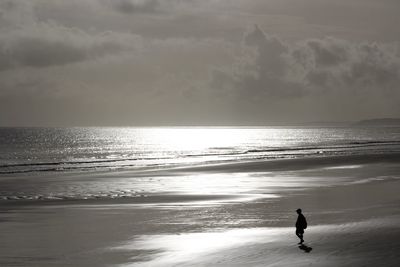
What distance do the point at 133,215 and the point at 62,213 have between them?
4299 mm

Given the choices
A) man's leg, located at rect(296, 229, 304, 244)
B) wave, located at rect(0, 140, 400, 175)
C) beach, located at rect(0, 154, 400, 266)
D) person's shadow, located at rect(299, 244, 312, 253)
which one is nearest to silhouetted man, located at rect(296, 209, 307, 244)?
man's leg, located at rect(296, 229, 304, 244)

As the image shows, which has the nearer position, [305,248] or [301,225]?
[305,248]

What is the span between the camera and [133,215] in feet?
96.0

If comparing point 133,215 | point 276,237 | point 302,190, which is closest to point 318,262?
point 276,237

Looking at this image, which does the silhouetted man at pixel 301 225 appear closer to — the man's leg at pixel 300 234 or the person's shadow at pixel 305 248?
the man's leg at pixel 300 234

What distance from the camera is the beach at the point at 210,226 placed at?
18.9m

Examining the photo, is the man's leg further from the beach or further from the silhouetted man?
the beach

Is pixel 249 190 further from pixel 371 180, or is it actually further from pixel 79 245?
pixel 79 245

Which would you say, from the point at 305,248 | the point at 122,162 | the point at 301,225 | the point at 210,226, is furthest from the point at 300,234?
the point at 122,162

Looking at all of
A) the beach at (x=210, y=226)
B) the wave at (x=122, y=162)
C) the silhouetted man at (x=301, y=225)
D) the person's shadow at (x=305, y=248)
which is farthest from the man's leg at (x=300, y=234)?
the wave at (x=122, y=162)

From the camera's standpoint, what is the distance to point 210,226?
2509 centimetres

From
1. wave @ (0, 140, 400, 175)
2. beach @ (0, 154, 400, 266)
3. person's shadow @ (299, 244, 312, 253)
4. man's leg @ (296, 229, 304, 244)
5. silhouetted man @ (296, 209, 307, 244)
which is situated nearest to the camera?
beach @ (0, 154, 400, 266)

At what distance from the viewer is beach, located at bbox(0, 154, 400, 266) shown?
62.1ft

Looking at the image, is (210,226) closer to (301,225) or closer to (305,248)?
(301,225)
